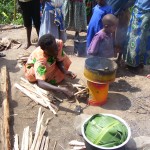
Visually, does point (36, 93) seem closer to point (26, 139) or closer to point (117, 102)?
point (26, 139)

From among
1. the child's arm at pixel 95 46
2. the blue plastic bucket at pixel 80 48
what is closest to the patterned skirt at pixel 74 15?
the blue plastic bucket at pixel 80 48

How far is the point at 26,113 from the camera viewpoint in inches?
203

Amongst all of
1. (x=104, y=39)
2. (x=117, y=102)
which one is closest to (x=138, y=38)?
(x=104, y=39)

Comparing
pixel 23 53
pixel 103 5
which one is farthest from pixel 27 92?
pixel 103 5

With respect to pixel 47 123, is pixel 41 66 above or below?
Result: above

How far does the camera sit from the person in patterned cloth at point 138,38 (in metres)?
5.82

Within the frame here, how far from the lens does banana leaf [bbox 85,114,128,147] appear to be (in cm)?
379

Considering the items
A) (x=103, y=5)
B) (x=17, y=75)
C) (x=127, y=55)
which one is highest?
(x=103, y=5)

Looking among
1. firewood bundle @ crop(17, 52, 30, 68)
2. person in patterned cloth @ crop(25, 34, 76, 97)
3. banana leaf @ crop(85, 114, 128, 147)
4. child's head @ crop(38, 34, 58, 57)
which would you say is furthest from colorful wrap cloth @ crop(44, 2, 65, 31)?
banana leaf @ crop(85, 114, 128, 147)

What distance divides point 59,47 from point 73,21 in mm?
2456

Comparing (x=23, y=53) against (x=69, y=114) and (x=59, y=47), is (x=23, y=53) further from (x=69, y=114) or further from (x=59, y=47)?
(x=69, y=114)

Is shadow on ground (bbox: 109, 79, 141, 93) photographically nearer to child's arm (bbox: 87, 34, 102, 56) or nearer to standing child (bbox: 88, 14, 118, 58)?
standing child (bbox: 88, 14, 118, 58)

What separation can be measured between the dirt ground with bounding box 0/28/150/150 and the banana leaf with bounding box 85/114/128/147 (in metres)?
0.68

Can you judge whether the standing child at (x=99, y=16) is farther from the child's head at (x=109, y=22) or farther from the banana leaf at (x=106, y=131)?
the banana leaf at (x=106, y=131)
